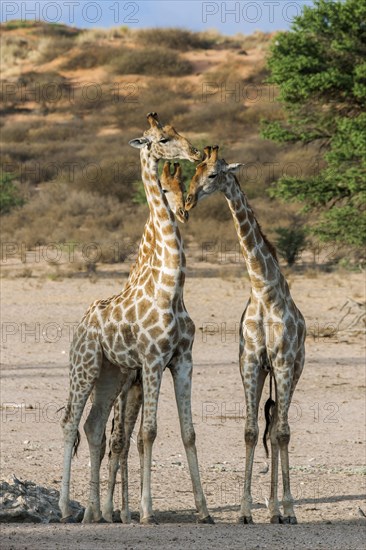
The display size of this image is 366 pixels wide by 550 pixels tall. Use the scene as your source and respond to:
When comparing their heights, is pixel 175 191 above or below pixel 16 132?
below

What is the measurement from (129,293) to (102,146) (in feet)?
Result: 142

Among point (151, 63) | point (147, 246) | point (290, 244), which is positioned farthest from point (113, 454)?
point (151, 63)

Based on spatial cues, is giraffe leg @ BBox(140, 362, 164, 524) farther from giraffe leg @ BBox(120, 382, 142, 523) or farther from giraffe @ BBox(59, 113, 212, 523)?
giraffe leg @ BBox(120, 382, 142, 523)

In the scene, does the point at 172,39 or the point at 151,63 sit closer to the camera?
the point at 151,63

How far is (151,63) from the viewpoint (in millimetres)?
62781

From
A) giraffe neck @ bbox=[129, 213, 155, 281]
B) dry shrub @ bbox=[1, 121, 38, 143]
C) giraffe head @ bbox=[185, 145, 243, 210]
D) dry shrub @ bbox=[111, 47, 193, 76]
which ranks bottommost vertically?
giraffe neck @ bbox=[129, 213, 155, 281]

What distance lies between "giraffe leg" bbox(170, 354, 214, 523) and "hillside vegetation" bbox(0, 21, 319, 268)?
21133 millimetres

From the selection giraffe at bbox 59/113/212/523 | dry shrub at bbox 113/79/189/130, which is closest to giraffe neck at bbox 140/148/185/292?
giraffe at bbox 59/113/212/523

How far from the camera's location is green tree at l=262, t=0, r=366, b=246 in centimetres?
1841

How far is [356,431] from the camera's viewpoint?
37.8 feet

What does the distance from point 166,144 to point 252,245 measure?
0.98 meters

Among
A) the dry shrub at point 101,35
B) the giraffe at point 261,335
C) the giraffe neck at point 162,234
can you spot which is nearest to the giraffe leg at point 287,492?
the giraffe at point 261,335

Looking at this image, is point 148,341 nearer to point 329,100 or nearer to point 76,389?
point 76,389

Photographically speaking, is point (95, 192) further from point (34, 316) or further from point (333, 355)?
point (333, 355)
